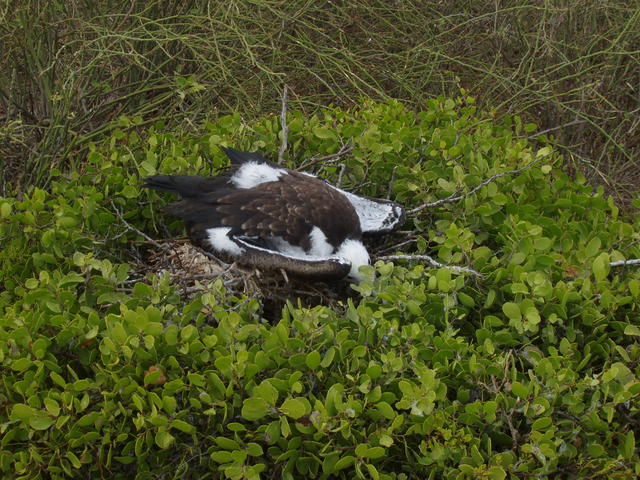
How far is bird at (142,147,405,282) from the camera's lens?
2723 mm

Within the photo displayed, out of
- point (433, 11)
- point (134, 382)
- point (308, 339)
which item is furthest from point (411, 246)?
point (433, 11)

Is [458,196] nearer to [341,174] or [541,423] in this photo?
[341,174]

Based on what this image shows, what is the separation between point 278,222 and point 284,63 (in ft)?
9.41

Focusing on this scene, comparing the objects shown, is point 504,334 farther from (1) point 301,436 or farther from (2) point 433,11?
(2) point 433,11

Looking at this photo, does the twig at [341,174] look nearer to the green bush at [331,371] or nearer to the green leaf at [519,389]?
the green bush at [331,371]

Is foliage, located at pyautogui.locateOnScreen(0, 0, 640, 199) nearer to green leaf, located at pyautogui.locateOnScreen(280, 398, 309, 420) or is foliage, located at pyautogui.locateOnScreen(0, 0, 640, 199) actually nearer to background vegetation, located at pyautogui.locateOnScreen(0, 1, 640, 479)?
background vegetation, located at pyautogui.locateOnScreen(0, 1, 640, 479)

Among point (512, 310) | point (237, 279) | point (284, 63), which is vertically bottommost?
point (284, 63)

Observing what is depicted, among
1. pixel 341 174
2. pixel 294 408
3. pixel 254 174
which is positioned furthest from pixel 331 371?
pixel 341 174

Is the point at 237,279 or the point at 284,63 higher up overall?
the point at 237,279

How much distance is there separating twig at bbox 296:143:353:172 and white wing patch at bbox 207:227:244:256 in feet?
2.36

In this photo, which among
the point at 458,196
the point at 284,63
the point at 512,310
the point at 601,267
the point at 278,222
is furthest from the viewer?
the point at 284,63

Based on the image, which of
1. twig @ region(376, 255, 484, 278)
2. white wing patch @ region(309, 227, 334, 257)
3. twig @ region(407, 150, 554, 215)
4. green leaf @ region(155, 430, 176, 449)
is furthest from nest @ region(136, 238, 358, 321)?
green leaf @ region(155, 430, 176, 449)

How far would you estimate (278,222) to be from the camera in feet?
9.32

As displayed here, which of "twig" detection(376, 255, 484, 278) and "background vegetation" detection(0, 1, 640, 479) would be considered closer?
"background vegetation" detection(0, 1, 640, 479)
